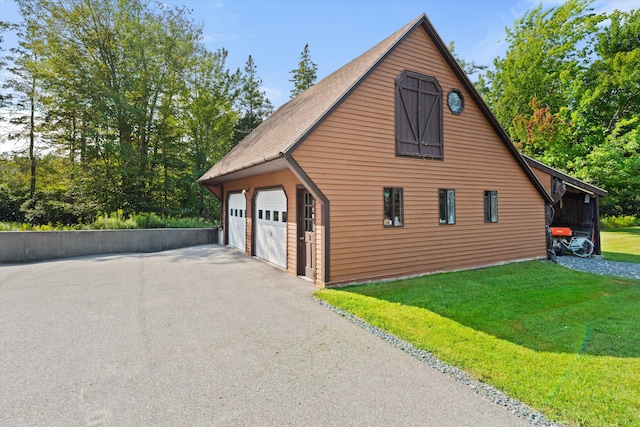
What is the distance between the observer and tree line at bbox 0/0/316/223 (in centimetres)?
1656

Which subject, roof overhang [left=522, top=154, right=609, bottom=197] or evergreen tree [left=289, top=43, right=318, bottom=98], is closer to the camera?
roof overhang [left=522, top=154, right=609, bottom=197]

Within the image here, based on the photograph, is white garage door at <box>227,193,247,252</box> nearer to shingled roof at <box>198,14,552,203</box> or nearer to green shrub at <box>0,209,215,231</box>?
shingled roof at <box>198,14,552,203</box>

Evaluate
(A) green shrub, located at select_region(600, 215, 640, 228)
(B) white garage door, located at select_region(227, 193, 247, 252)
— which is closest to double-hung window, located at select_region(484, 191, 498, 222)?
(B) white garage door, located at select_region(227, 193, 247, 252)

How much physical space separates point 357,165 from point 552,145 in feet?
72.0

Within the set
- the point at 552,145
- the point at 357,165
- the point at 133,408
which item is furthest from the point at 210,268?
the point at 552,145

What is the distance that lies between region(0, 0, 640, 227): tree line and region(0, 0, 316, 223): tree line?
6 centimetres

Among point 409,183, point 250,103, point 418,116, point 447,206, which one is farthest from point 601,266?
point 250,103

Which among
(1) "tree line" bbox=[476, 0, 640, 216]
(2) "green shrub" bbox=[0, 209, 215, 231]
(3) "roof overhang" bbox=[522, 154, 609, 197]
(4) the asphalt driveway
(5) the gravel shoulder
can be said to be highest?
(1) "tree line" bbox=[476, 0, 640, 216]

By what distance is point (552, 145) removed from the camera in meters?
22.2

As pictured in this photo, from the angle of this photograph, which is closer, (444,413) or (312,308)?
(444,413)

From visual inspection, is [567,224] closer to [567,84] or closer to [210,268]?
[210,268]

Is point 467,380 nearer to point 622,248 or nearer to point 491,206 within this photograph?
point 491,206

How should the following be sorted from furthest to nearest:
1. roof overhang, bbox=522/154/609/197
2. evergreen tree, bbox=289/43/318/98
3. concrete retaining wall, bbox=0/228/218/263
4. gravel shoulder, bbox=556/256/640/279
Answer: evergreen tree, bbox=289/43/318/98 → roof overhang, bbox=522/154/609/197 → concrete retaining wall, bbox=0/228/218/263 → gravel shoulder, bbox=556/256/640/279

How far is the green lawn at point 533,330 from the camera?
3049 mm
